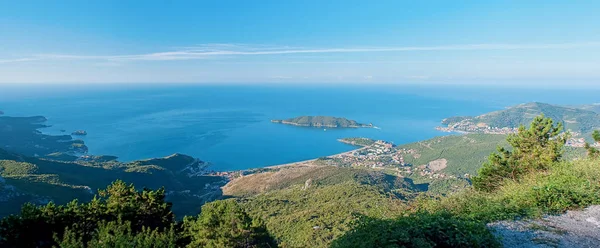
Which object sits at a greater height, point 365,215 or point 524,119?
point 365,215

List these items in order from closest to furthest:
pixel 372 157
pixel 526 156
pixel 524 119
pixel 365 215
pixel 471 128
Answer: pixel 365 215 < pixel 526 156 < pixel 372 157 < pixel 524 119 < pixel 471 128

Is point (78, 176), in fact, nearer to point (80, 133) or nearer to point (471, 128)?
point (80, 133)

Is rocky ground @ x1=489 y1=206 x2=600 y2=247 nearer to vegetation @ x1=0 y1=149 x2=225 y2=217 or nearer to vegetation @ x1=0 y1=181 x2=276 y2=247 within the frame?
vegetation @ x1=0 y1=181 x2=276 y2=247

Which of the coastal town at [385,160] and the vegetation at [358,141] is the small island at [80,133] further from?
the vegetation at [358,141]

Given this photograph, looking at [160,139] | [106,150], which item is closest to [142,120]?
[160,139]

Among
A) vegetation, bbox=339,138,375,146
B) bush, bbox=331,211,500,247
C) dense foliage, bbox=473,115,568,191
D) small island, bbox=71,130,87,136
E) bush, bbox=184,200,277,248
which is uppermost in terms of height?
bush, bbox=331,211,500,247

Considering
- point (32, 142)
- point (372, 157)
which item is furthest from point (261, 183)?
point (32, 142)

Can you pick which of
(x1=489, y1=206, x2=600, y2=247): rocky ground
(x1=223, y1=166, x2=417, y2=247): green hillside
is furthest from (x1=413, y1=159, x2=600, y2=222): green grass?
(x1=223, y1=166, x2=417, y2=247): green hillside
